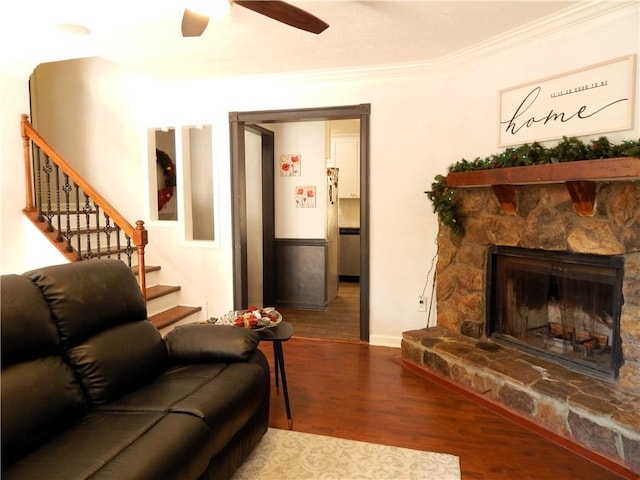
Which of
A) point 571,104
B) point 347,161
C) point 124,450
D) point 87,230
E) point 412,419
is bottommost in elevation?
point 412,419

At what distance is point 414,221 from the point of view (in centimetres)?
382

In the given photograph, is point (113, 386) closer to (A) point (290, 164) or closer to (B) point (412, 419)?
(B) point (412, 419)

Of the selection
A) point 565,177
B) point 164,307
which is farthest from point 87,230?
point 565,177

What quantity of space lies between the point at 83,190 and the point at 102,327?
1965 millimetres

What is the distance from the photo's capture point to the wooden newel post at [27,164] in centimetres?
363

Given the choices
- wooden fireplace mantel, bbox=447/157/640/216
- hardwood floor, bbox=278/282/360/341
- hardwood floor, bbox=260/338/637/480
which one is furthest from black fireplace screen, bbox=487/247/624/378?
hardwood floor, bbox=278/282/360/341

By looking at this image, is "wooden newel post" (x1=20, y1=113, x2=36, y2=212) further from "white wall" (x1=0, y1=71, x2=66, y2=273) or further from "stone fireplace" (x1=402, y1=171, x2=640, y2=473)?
"stone fireplace" (x1=402, y1=171, x2=640, y2=473)

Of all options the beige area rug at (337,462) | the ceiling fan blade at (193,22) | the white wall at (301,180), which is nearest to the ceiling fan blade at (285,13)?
the ceiling fan blade at (193,22)

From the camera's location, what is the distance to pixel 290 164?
5.25 m

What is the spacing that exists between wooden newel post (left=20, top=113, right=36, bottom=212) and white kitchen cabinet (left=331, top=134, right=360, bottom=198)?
4335 millimetres

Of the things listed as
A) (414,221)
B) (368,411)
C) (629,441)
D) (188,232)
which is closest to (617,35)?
(414,221)

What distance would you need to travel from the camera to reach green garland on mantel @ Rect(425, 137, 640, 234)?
240 centimetres

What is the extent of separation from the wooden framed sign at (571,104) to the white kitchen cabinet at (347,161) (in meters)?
3.73

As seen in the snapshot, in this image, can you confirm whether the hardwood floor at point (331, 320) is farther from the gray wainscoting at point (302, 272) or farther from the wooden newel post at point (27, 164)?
the wooden newel post at point (27, 164)
